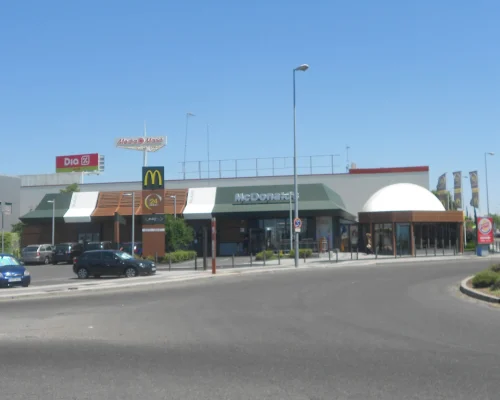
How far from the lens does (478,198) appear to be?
55.9 metres

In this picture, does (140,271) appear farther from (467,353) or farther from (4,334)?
(467,353)

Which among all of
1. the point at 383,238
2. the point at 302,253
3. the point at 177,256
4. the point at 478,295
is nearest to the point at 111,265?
the point at 177,256

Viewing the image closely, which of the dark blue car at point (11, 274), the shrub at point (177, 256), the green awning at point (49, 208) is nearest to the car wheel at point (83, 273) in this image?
the dark blue car at point (11, 274)

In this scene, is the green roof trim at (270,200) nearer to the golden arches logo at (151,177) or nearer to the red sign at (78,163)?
the golden arches logo at (151,177)

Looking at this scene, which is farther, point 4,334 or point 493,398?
point 4,334

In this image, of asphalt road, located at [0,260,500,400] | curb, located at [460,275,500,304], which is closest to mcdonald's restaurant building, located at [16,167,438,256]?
curb, located at [460,275,500,304]

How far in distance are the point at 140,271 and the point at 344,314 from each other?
57.7ft

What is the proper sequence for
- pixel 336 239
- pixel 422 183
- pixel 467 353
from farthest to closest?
pixel 422 183, pixel 336 239, pixel 467 353

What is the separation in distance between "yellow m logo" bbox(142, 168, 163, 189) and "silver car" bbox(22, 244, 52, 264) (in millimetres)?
12764

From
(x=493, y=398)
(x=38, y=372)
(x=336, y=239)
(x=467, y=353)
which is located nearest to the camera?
(x=493, y=398)

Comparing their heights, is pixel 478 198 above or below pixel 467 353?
above

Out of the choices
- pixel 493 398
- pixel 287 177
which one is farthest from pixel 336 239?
pixel 493 398

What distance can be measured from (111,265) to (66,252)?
1737 centimetres

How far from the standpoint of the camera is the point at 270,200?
5200 cm
